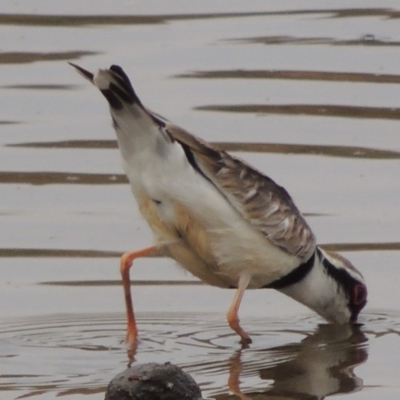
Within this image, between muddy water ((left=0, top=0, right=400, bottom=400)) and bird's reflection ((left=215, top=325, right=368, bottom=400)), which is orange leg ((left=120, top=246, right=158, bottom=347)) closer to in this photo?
muddy water ((left=0, top=0, right=400, bottom=400))

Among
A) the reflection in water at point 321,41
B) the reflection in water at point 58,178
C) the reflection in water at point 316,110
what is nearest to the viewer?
the reflection in water at point 58,178

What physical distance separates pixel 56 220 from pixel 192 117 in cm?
197

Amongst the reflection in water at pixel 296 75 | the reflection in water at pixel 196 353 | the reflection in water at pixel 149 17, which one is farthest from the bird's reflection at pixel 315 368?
the reflection in water at pixel 149 17

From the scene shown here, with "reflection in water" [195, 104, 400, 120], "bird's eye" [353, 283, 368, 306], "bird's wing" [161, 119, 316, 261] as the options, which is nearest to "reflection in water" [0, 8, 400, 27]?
"reflection in water" [195, 104, 400, 120]

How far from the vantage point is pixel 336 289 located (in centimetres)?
934

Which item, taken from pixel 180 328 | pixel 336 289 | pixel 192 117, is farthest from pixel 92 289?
pixel 192 117

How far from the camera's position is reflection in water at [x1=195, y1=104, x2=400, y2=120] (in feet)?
39.7

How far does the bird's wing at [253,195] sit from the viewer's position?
856 cm

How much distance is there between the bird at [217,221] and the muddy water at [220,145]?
0.20 metres

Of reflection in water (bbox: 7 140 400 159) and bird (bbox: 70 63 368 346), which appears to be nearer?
bird (bbox: 70 63 368 346)

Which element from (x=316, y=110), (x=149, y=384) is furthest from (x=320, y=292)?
(x=316, y=110)

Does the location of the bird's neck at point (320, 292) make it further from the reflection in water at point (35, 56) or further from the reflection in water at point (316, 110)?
the reflection in water at point (35, 56)

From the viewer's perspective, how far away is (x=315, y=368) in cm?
826

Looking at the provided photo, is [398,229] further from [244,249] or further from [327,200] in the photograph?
[244,249]
